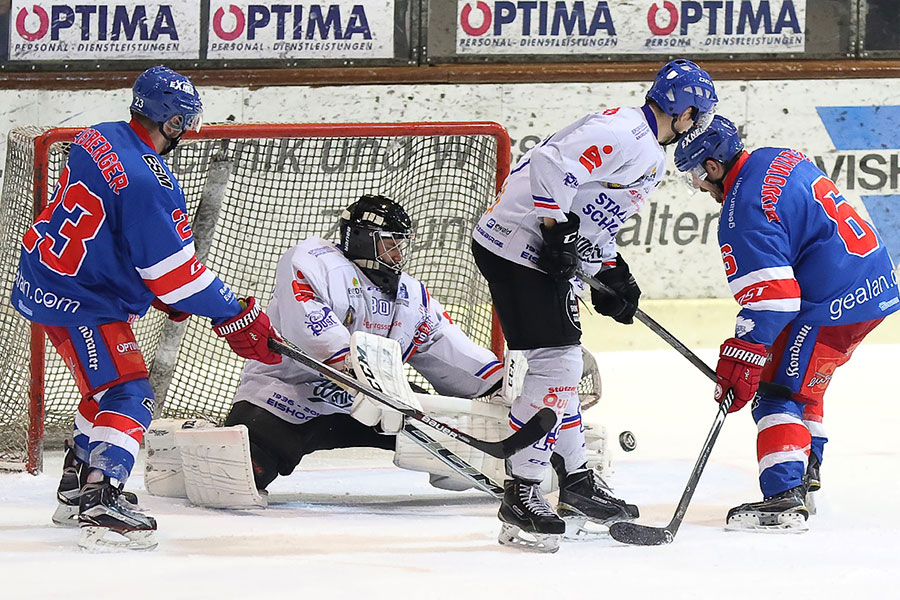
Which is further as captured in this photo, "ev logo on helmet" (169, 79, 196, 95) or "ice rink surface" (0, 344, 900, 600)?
"ev logo on helmet" (169, 79, 196, 95)

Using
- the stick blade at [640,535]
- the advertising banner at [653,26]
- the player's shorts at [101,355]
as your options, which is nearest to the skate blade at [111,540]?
the player's shorts at [101,355]

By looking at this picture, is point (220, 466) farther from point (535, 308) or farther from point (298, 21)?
point (298, 21)

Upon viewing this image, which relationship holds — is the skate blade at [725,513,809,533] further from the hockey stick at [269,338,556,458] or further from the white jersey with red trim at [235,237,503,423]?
the white jersey with red trim at [235,237,503,423]

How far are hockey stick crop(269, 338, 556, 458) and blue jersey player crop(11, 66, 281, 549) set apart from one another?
0.37 ft

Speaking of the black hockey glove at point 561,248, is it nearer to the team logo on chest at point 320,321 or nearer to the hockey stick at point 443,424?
the hockey stick at point 443,424

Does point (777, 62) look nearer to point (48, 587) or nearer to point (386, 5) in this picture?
point (386, 5)

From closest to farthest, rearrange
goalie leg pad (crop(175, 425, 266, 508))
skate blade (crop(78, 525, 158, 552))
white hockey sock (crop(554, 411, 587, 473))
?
skate blade (crop(78, 525, 158, 552))
white hockey sock (crop(554, 411, 587, 473))
goalie leg pad (crop(175, 425, 266, 508))

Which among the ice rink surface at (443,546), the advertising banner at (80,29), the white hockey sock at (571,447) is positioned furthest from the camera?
the advertising banner at (80,29)

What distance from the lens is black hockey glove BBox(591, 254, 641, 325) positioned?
11.3ft

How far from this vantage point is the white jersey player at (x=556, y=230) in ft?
9.99

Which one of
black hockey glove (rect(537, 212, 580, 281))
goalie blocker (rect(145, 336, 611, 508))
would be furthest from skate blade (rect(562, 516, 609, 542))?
black hockey glove (rect(537, 212, 580, 281))

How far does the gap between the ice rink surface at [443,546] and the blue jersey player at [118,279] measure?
20 cm

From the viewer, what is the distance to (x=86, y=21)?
625 centimetres

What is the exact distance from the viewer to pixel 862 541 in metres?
3.13
